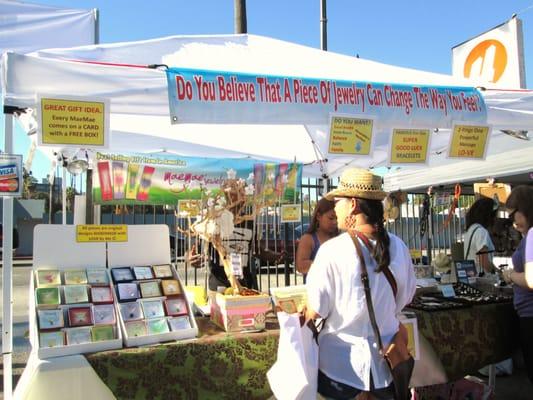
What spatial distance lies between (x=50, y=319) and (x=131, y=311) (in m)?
0.39

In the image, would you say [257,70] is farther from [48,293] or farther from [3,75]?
[48,293]

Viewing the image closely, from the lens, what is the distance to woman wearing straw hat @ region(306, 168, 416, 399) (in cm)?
169

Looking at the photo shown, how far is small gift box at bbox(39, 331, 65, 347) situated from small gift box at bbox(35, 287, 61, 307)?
160 millimetres

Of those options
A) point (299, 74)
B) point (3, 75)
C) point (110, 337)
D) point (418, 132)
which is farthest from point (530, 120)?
point (3, 75)

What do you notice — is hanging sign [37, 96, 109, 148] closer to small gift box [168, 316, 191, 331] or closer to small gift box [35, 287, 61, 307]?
small gift box [35, 287, 61, 307]

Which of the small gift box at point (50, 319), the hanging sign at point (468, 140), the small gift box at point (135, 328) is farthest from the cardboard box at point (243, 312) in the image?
the hanging sign at point (468, 140)

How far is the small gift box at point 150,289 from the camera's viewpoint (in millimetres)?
2453

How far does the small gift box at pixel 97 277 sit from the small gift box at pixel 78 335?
11.7 inches

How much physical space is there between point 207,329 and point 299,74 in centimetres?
176

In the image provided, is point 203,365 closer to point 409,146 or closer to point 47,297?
point 47,297

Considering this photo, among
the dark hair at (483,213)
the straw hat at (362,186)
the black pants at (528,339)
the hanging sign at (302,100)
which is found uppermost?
the hanging sign at (302,100)

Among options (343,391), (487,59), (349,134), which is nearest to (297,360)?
(343,391)

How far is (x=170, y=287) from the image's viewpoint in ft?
8.30

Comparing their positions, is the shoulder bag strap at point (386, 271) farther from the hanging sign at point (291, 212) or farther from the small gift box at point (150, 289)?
the hanging sign at point (291, 212)
